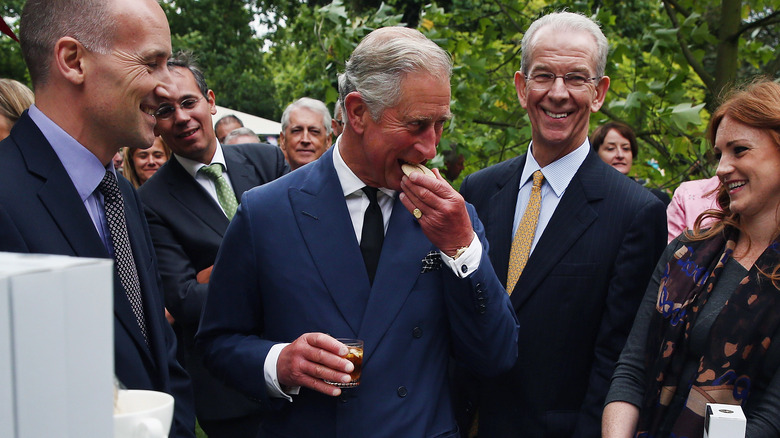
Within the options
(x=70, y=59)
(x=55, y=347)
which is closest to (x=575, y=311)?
(x=70, y=59)

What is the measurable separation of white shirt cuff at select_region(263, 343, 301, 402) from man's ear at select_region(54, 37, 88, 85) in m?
1.02

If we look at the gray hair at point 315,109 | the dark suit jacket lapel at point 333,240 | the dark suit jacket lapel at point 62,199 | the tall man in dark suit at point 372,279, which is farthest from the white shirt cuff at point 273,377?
the gray hair at point 315,109

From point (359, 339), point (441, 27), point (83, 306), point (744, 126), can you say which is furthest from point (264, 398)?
point (441, 27)

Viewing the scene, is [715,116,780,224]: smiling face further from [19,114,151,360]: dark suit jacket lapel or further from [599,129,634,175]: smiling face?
[599,129,634,175]: smiling face

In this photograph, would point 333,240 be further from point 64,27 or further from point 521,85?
point 521,85

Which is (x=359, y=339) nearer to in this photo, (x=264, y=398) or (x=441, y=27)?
(x=264, y=398)

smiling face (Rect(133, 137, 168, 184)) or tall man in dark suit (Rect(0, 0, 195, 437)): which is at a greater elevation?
tall man in dark suit (Rect(0, 0, 195, 437))

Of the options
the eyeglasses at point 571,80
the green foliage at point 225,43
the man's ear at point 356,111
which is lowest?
the green foliage at point 225,43

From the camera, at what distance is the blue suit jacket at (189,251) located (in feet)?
11.5

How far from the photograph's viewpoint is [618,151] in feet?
21.4

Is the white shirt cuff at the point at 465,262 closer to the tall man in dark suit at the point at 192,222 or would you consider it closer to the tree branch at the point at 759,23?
the tall man in dark suit at the point at 192,222

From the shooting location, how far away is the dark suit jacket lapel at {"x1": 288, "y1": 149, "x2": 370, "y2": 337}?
2359mm

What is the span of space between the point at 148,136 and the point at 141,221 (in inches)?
18.1

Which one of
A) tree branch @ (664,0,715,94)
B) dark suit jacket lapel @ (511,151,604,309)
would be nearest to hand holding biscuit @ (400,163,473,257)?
dark suit jacket lapel @ (511,151,604,309)
